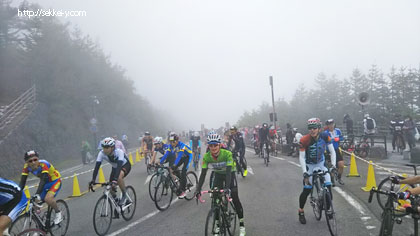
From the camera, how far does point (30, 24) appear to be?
34938 mm

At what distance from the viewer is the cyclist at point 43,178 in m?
5.89

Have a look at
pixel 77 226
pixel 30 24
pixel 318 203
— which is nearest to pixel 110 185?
pixel 77 226

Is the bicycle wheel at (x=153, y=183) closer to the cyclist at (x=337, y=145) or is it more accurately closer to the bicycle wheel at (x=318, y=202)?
the bicycle wheel at (x=318, y=202)

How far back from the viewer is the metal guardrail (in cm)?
2150

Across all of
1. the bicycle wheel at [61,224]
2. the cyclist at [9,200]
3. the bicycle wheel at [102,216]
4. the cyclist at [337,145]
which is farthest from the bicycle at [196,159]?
the cyclist at [9,200]

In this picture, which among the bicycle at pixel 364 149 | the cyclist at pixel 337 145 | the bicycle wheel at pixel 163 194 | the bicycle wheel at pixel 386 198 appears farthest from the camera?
the bicycle at pixel 364 149

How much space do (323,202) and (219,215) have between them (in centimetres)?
199

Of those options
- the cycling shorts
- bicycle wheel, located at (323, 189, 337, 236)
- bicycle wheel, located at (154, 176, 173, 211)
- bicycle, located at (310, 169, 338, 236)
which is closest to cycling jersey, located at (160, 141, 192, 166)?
bicycle wheel, located at (154, 176, 173, 211)

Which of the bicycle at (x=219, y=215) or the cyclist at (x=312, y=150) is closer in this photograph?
the bicycle at (x=219, y=215)

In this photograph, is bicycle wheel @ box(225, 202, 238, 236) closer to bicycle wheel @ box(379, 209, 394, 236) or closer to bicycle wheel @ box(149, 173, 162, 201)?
bicycle wheel @ box(379, 209, 394, 236)

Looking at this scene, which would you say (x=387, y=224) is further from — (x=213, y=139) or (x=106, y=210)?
(x=106, y=210)

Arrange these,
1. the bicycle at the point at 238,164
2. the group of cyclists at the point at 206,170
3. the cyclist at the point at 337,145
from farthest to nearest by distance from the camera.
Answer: the bicycle at the point at 238,164, the cyclist at the point at 337,145, the group of cyclists at the point at 206,170

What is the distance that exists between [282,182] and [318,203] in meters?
4.91

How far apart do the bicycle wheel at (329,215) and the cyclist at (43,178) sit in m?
5.02
